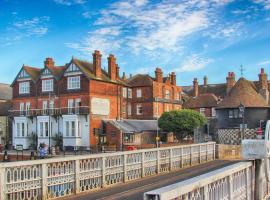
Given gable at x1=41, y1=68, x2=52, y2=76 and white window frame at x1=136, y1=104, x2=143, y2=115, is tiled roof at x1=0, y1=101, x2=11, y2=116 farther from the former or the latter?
white window frame at x1=136, y1=104, x2=143, y2=115

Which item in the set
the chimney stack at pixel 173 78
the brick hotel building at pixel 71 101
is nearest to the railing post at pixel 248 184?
the brick hotel building at pixel 71 101

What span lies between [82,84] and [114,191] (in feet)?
141

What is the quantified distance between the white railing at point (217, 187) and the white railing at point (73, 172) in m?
6.21

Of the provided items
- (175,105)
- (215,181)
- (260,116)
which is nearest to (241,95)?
(260,116)

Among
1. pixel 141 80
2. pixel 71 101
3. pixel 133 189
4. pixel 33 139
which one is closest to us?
pixel 133 189

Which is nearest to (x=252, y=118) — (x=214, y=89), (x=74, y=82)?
(x=74, y=82)

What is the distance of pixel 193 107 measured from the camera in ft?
258

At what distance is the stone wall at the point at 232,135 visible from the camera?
164 ft

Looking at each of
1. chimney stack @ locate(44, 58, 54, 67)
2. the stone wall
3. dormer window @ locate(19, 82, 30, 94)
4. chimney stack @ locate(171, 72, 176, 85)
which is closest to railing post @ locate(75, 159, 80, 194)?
the stone wall

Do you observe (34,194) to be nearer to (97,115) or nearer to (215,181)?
(215,181)

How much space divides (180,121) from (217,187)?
51.5 metres

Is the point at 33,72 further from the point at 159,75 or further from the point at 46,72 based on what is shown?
the point at 159,75

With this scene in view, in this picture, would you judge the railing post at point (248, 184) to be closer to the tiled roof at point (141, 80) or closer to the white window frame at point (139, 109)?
the tiled roof at point (141, 80)

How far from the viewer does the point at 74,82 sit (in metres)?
57.5
